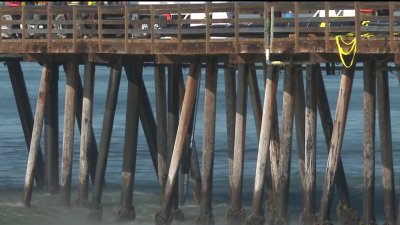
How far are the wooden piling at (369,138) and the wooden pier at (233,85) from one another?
0.02 meters

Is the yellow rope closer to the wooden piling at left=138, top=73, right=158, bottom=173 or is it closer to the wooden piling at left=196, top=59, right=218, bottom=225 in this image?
the wooden piling at left=196, top=59, right=218, bottom=225

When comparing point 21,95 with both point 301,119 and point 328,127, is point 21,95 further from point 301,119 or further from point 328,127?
point 328,127

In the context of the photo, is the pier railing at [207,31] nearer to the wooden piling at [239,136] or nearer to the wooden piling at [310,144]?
the wooden piling at [239,136]

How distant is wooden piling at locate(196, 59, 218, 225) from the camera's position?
23359mm

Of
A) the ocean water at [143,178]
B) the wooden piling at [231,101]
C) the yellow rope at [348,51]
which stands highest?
the yellow rope at [348,51]

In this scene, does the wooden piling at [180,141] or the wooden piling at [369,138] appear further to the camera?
the wooden piling at [180,141]

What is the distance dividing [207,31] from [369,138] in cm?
344

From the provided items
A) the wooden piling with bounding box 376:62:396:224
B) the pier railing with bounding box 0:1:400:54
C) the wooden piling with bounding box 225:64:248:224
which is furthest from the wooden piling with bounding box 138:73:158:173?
the wooden piling with bounding box 376:62:396:224

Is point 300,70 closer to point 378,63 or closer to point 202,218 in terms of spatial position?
point 378,63

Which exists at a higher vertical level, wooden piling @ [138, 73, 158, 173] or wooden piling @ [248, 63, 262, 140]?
wooden piling @ [248, 63, 262, 140]

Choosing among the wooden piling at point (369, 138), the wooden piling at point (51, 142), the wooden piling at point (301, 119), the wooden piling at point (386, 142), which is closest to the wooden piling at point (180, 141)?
the wooden piling at point (301, 119)

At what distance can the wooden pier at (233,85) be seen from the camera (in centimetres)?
2192

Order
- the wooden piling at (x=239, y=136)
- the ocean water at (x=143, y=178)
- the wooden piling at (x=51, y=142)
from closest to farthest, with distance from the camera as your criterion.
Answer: the wooden piling at (x=239, y=136), the ocean water at (x=143, y=178), the wooden piling at (x=51, y=142)

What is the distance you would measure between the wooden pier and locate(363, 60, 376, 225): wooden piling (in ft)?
0.08
